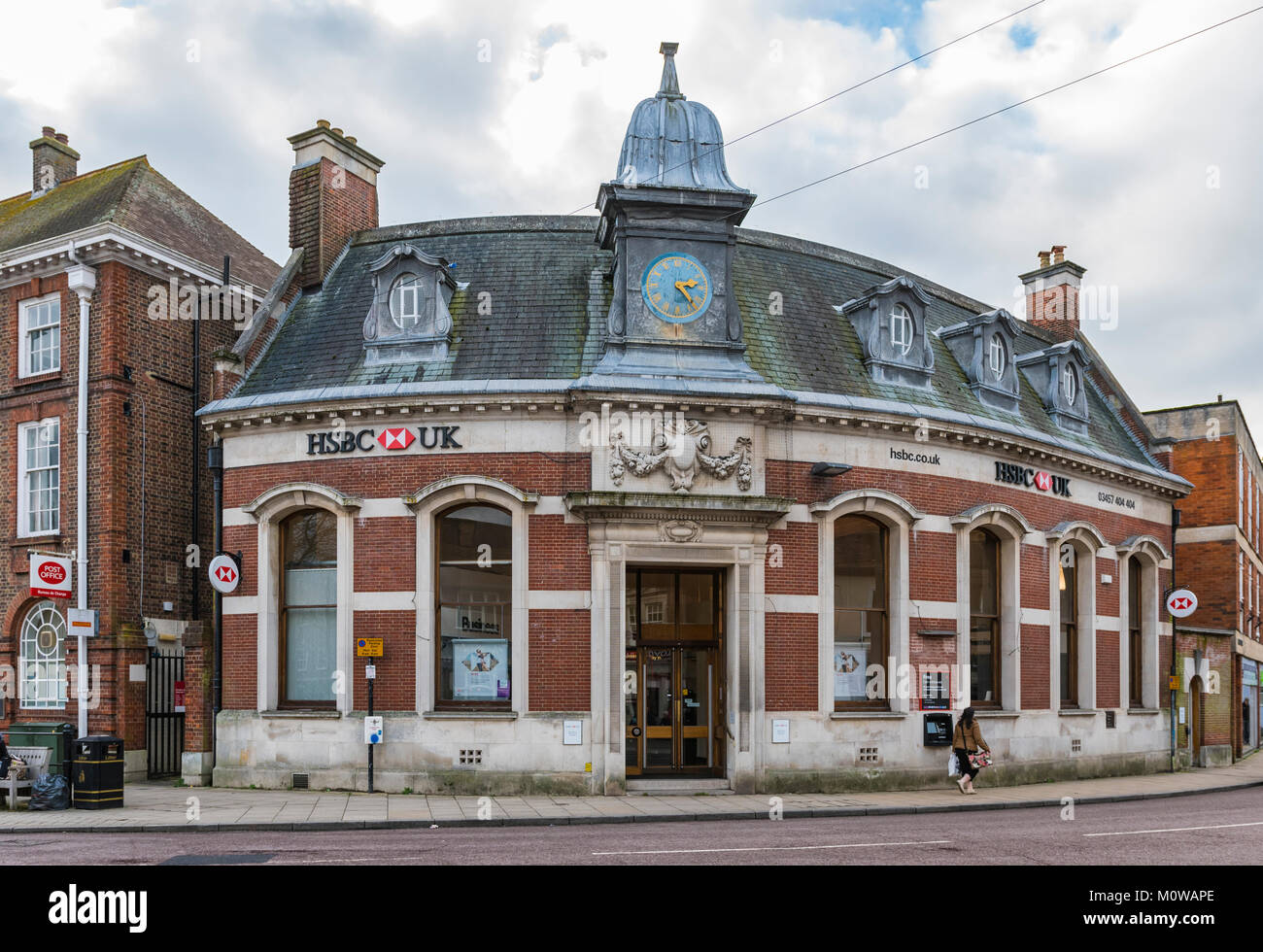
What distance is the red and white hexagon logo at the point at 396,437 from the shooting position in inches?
803

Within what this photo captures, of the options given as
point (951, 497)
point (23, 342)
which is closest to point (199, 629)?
point (23, 342)

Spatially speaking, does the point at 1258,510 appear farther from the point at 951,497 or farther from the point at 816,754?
the point at 816,754

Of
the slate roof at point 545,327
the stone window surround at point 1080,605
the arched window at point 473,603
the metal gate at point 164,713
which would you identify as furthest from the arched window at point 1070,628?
the metal gate at point 164,713

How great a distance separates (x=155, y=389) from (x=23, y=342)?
3148 mm

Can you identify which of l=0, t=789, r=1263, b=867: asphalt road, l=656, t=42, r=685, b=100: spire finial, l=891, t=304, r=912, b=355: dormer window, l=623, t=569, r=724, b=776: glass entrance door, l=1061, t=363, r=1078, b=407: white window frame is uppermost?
l=656, t=42, r=685, b=100: spire finial

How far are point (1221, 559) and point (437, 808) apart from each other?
89.7 ft

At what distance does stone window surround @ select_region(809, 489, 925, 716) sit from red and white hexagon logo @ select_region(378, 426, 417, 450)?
730 centimetres

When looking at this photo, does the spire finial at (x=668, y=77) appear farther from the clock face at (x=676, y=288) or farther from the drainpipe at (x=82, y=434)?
the drainpipe at (x=82, y=434)

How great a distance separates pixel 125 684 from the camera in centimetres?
2236

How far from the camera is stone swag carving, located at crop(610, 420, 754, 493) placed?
20.0 meters

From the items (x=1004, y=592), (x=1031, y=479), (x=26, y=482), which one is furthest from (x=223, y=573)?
(x=1031, y=479)

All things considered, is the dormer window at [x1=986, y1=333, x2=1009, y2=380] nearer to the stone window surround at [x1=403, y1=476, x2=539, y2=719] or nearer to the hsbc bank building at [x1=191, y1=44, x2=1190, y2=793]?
the hsbc bank building at [x1=191, y1=44, x2=1190, y2=793]

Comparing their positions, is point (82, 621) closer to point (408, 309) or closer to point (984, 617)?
point (408, 309)

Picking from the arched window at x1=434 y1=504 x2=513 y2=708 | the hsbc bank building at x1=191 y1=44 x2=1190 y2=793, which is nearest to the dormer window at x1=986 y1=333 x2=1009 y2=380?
Result: the hsbc bank building at x1=191 y1=44 x2=1190 y2=793
